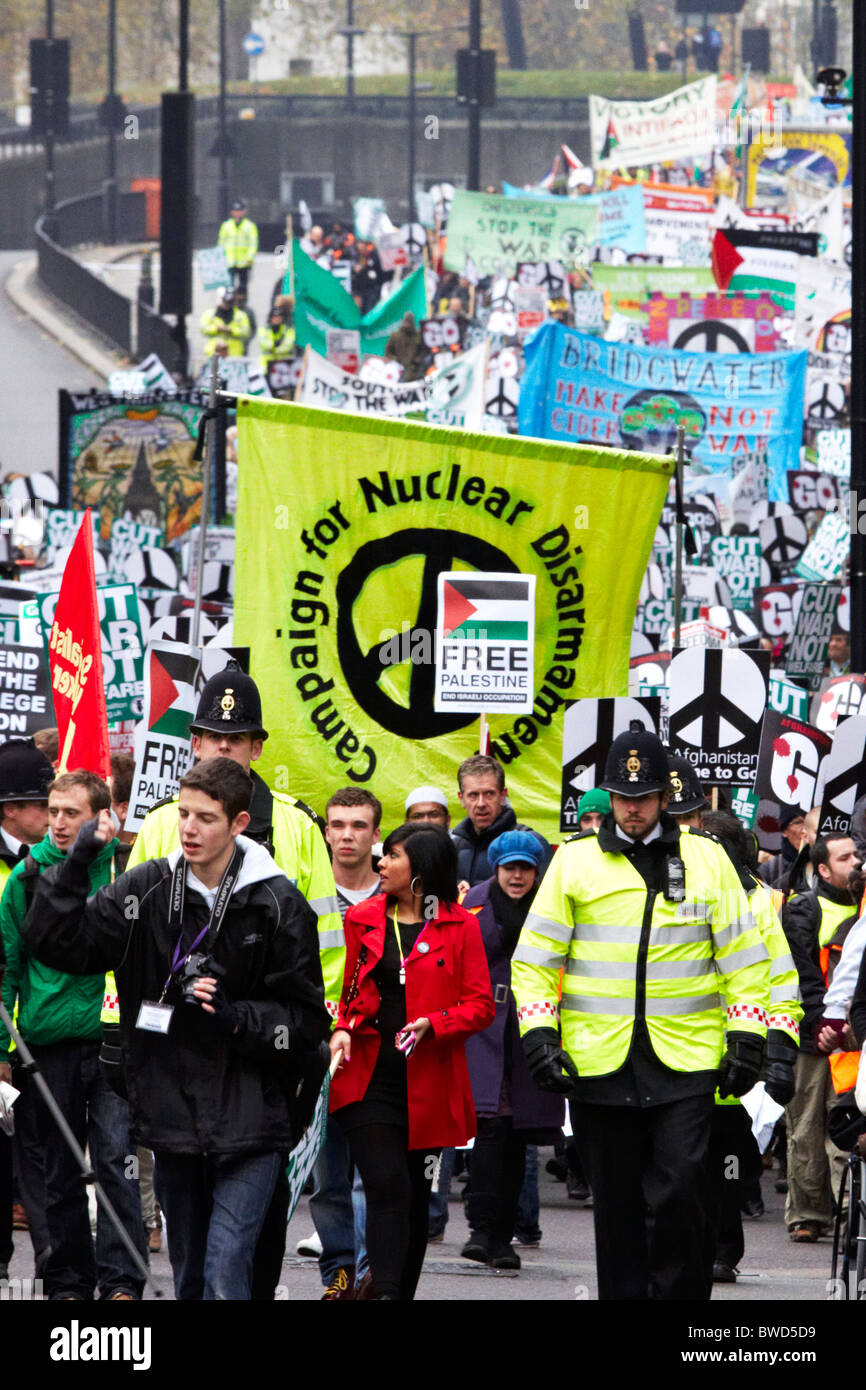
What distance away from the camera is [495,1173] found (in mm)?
8453

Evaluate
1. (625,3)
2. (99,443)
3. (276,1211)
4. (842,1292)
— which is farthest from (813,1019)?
(625,3)

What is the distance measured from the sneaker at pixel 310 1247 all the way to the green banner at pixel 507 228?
2647 cm

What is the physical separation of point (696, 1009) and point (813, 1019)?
2.64 metres

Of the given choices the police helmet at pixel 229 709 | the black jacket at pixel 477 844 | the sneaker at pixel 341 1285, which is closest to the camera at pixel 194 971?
the police helmet at pixel 229 709

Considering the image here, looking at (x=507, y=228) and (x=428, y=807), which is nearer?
(x=428, y=807)

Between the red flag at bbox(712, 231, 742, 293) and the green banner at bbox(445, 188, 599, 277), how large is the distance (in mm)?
9940

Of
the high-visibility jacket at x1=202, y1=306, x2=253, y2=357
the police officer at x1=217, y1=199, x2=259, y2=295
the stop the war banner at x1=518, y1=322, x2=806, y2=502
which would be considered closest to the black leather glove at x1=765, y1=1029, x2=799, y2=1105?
the stop the war banner at x1=518, y1=322, x2=806, y2=502

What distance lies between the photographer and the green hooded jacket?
669 cm

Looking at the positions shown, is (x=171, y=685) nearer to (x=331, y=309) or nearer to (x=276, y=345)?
(x=331, y=309)

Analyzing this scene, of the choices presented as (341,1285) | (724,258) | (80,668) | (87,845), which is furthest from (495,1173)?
(724,258)

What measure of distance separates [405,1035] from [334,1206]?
2.81ft

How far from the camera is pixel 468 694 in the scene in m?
9.72

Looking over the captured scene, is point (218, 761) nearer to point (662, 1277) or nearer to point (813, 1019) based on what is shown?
point (662, 1277)

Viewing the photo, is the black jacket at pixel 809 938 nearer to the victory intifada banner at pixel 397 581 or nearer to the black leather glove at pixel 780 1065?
the victory intifada banner at pixel 397 581
